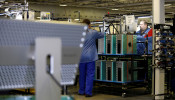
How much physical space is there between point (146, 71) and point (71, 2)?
1067 centimetres

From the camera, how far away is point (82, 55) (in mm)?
6566

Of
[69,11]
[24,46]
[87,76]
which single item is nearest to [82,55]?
[87,76]

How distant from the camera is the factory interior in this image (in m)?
1.74

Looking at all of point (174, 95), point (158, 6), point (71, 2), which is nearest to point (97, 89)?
point (174, 95)

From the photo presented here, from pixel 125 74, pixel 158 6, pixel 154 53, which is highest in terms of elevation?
pixel 158 6

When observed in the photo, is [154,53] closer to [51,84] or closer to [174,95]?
[174,95]

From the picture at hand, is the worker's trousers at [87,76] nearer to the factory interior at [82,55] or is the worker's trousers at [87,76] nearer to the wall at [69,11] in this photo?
the factory interior at [82,55]

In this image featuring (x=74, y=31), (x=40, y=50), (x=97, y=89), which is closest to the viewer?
(x=40, y=50)

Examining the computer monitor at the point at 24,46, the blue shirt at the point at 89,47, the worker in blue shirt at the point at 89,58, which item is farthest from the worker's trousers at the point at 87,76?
the computer monitor at the point at 24,46

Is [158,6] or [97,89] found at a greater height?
[158,6]

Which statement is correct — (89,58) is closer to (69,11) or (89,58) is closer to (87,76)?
(87,76)

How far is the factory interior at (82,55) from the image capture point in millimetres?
1735

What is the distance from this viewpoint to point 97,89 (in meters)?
7.84

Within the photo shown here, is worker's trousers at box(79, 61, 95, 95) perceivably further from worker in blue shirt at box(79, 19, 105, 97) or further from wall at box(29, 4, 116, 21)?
wall at box(29, 4, 116, 21)
